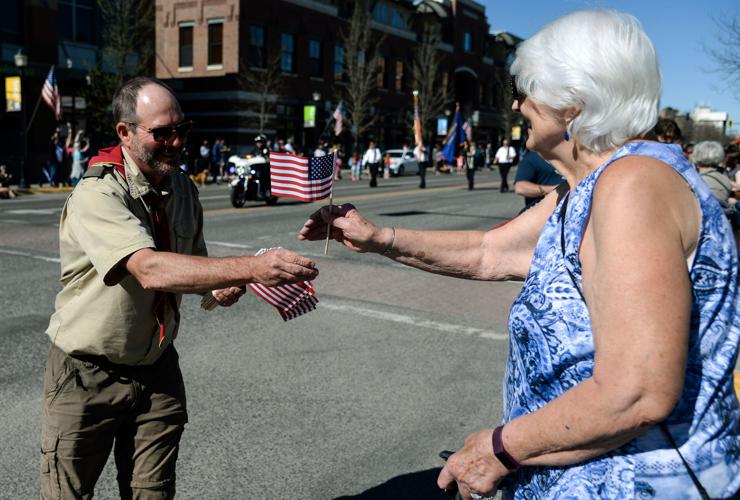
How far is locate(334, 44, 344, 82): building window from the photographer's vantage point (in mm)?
50375

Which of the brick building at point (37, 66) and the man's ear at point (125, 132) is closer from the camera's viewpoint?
the man's ear at point (125, 132)

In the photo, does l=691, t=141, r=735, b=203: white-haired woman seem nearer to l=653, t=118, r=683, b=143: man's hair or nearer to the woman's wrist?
l=653, t=118, r=683, b=143: man's hair

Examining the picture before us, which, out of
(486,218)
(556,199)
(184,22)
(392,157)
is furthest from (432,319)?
(184,22)

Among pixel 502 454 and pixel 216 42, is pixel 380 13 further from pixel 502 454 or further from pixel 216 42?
pixel 502 454

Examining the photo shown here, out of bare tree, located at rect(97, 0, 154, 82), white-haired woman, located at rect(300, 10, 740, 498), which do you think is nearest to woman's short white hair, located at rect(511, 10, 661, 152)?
white-haired woman, located at rect(300, 10, 740, 498)

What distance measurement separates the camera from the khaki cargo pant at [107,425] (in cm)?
267

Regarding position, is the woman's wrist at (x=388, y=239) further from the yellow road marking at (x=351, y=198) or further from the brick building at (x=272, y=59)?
the brick building at (x=272, y=59)

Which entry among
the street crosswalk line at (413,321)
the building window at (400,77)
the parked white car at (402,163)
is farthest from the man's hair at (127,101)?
the building window at (400,77)

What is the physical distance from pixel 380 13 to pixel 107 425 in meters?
57.0

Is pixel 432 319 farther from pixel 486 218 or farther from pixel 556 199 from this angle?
pixel 486 218

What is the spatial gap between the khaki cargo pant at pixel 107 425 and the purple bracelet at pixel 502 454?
1.52 meters

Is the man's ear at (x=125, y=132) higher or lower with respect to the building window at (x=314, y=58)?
lower

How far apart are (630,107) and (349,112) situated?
4988cm

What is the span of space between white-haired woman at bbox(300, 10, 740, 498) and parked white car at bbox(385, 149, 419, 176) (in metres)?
40.1
